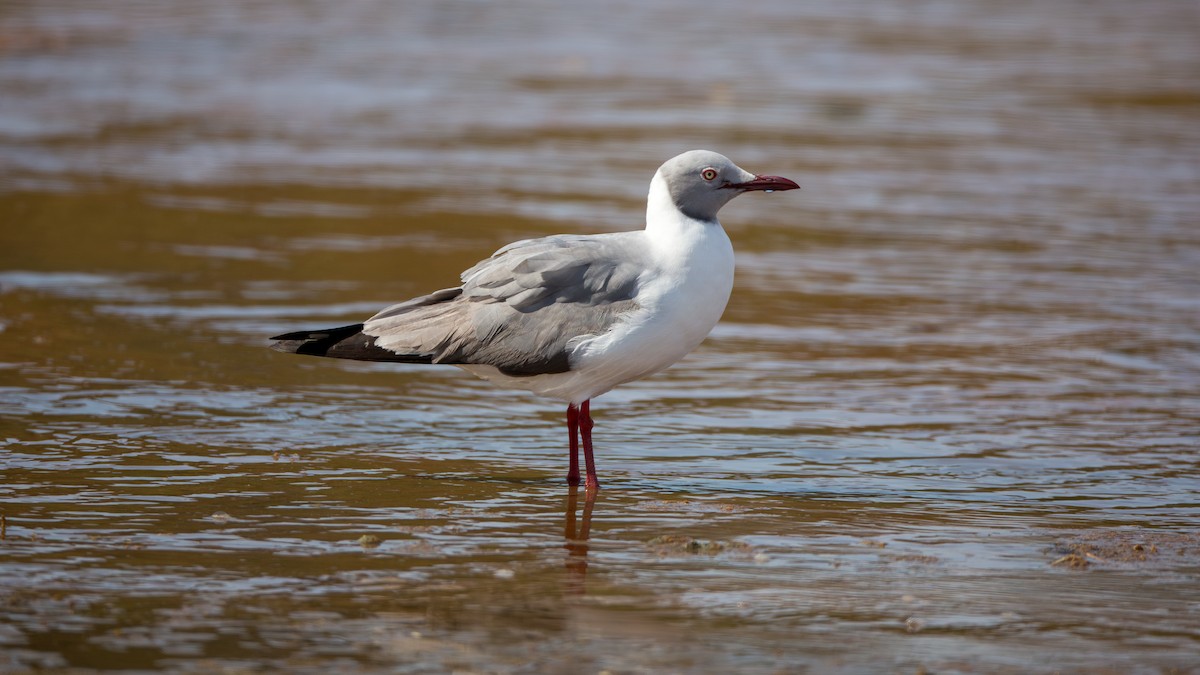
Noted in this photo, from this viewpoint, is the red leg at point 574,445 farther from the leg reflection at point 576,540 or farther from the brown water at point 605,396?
the brown water at point 605,396

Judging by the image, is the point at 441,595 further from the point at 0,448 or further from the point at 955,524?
the point at 0,448

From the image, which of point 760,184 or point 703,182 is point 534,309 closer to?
point 703,182

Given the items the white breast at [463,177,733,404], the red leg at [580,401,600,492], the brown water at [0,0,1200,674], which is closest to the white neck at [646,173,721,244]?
the white breast at [463,177,733,404]

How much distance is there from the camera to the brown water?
4.90 metres

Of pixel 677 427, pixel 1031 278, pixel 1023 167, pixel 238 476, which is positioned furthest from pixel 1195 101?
pixel 238 476

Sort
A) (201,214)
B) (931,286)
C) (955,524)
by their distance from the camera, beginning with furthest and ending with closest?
1. (201,214)
2. (931,286)
3. (955,524)

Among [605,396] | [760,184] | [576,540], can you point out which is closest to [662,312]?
[760,184]

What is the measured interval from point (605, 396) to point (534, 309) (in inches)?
75.6

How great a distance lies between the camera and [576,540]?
5.78 meters

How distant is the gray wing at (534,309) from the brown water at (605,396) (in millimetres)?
549

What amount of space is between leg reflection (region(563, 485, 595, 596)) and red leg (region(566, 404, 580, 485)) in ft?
0.14

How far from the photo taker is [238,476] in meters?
6.46

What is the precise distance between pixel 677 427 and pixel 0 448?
3023 millimetres

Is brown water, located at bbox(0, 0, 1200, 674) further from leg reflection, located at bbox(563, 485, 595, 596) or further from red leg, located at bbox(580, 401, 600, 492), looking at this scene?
red leg, located at bbox(580, 401, 600, 492)
